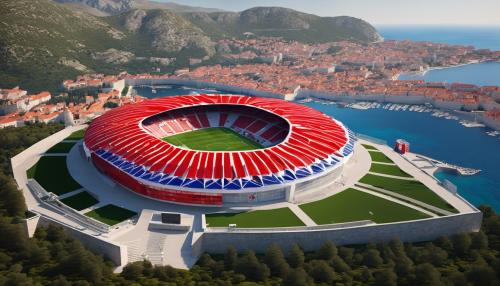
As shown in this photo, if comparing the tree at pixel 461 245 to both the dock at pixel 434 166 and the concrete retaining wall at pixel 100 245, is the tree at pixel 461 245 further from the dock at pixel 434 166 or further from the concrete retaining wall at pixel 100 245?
the concrete retaining wall at pixel 100 245

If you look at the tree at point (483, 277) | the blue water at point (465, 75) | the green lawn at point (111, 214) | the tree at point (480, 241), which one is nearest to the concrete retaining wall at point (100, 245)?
the green lawn at point (111, 214)

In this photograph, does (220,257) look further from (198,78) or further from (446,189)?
(198,78)

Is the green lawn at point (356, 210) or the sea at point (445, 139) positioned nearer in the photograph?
the green lawn at point (356, 210)

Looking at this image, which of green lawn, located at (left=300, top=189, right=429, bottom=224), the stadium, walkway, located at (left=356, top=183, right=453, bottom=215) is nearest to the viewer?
green lawn, located at (left=300, top=189, right=429, bottom=224)

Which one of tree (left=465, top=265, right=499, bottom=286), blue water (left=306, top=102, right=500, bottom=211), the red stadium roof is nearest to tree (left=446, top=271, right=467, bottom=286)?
tree (left=465, top=265, right=499, bottom=286)

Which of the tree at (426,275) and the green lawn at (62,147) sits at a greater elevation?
the tree at (426,275)

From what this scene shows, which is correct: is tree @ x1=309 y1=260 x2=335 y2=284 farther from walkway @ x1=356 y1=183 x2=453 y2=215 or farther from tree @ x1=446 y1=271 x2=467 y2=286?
walkway @ x1=356 y1=183 x2=453 y2=215

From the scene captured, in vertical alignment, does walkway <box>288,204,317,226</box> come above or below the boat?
above

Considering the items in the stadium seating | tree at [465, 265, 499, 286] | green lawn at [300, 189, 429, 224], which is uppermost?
the stadium seating
